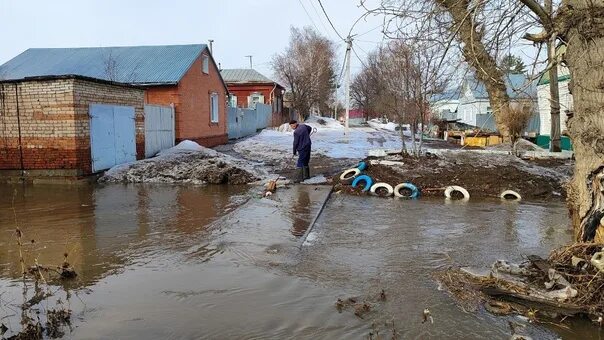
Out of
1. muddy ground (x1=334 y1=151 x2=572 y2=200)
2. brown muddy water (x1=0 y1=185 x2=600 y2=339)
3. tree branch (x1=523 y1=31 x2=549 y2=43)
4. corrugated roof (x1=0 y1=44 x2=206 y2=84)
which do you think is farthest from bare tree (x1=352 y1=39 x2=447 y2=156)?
corrugated roof (x1=0 y1=44 x2=206 y2=84)

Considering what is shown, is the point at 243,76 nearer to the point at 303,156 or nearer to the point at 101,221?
the point at 303,156

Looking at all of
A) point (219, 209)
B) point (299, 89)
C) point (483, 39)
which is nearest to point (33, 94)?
point (219, 209)

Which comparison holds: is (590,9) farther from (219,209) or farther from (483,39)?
(219,209)

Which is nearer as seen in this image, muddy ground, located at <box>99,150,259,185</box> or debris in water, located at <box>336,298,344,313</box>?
debris in water, located at <box>336,298,344,313</box>

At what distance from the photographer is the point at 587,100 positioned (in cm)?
484

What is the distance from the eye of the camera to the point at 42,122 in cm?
1253

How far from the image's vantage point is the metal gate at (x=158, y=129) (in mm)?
16281

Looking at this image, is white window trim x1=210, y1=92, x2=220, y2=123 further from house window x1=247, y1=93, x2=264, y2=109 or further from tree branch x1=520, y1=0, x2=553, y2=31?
tree branch x1=520, y1=0, x2=553, y2=31

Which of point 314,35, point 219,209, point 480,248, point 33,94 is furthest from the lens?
point 314,35

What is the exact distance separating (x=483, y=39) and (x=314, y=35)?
47584 millimetres

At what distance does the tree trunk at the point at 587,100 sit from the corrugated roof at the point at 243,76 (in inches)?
1515

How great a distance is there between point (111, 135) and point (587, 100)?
1215cm

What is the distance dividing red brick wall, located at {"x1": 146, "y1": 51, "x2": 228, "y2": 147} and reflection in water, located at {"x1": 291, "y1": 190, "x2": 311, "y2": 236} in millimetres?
10770

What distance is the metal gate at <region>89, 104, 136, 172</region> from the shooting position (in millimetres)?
12984
